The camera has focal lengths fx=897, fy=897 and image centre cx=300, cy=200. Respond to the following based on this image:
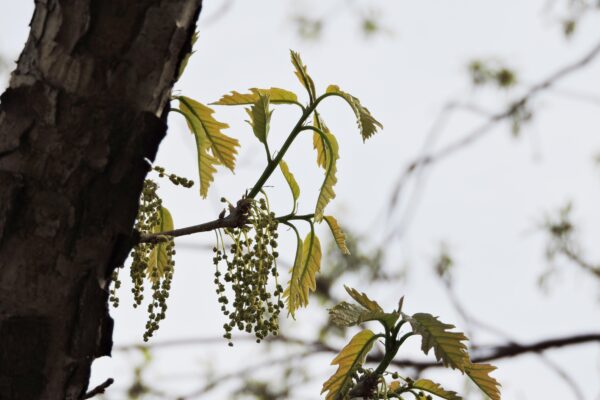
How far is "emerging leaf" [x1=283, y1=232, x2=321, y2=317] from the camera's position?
149 centimetres

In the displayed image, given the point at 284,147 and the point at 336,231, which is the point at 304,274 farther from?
the point at 284,147

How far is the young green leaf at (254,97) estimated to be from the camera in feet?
4.76

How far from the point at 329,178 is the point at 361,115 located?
0.12 m

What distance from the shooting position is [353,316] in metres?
1.36

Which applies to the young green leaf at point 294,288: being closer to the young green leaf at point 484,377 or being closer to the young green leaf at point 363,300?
the young green leaf at point 363,300

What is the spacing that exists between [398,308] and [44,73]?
0.64m

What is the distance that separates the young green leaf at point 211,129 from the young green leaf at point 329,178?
15cm

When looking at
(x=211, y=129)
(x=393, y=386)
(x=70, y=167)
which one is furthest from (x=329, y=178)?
(x=70, y=167)

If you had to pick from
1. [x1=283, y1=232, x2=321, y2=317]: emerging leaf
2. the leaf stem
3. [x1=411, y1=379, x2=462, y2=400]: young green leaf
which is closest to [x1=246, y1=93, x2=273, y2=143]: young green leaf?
the leaf stem

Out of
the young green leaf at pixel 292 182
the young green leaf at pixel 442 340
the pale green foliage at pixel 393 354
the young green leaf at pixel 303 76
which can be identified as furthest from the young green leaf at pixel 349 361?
the young green leaf at pixel 303 76

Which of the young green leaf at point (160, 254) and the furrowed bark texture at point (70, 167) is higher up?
the young green leaf at point (160, 254)

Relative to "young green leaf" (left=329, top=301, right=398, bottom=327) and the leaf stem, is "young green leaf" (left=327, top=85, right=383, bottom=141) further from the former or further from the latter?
"young green leaf" (left=329, top=301, right=398, bottom=327)

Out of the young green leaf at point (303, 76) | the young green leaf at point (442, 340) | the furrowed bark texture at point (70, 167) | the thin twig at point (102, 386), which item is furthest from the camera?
the young green leaf at point (303, 76)

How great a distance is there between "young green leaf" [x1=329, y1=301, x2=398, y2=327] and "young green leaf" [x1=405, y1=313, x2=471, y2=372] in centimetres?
5
